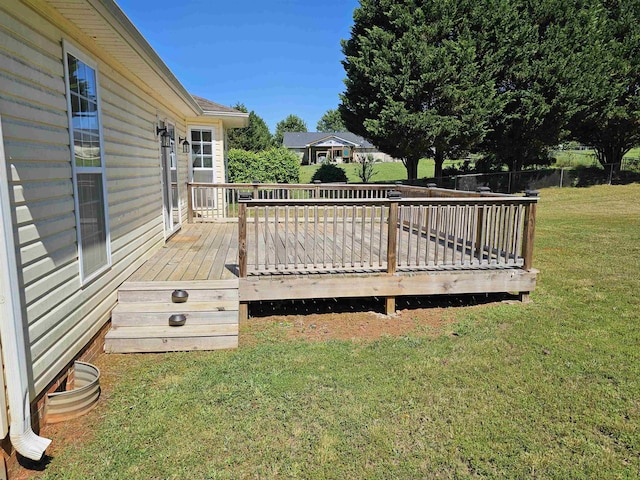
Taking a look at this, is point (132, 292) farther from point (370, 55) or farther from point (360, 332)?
point (370, 55)

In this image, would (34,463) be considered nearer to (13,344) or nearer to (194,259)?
(13,344)

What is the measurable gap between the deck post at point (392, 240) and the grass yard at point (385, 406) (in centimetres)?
35

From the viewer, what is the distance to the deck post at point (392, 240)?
15.6 ft

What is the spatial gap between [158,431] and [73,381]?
3.35 feet

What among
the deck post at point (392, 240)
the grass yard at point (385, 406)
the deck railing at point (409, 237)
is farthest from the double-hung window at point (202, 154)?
the deck post at point (392, 240)

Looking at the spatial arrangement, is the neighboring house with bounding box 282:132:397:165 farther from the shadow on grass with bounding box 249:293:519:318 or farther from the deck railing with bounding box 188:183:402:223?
the shadow on grass with bounding box 249:293:519:318

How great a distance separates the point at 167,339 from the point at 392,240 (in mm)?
2549

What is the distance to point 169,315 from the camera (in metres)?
4.11

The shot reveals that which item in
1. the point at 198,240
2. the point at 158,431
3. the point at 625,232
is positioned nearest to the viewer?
the point at 158,431

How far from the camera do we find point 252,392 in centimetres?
321

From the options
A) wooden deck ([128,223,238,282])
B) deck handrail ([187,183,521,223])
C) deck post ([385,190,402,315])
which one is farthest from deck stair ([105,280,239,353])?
deck handrail ([187,183,521,223])

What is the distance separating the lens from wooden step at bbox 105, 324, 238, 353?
391 cm

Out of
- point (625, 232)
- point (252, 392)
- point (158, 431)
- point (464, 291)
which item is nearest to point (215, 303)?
point (252, 392)

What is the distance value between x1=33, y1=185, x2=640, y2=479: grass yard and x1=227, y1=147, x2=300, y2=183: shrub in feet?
41.8
